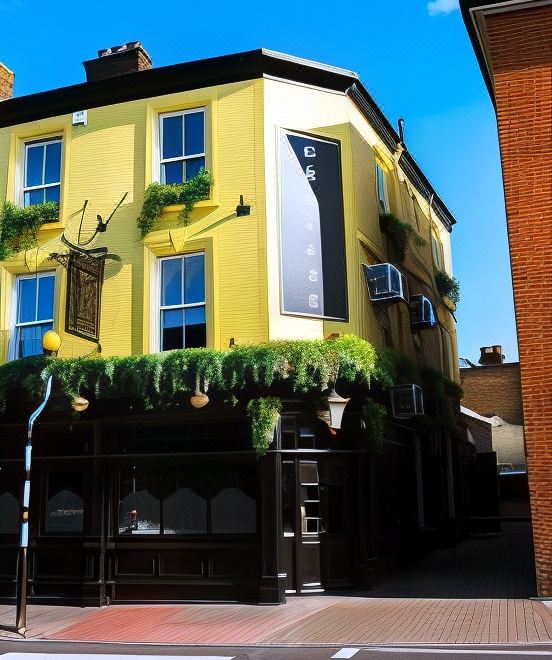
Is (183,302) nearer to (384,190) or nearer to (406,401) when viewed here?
(406,401)

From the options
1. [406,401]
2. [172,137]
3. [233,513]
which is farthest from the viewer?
[172,137]

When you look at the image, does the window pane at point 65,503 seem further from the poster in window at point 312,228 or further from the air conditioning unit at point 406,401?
the air conditioning unit at point 406,401

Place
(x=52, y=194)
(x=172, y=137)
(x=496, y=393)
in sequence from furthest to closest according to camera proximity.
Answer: (x=496, y=393)
(x=52, y=194)
(x=172, y=137)

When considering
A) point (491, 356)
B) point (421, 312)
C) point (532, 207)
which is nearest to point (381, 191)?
point (421, 312)

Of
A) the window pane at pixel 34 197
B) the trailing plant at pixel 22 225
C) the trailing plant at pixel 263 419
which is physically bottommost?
the trailing plant at pixel 263 419

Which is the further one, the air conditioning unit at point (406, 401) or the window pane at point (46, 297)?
the window pane at point (46, 297)

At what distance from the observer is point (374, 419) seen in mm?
13711

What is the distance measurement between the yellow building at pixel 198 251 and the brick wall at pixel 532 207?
9.83ft

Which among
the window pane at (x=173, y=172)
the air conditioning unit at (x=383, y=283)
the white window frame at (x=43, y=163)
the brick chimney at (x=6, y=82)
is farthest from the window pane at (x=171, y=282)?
the brick chimney at (x=6, y=82)

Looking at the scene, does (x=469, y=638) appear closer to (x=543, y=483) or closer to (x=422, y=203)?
(x=543, y=483)

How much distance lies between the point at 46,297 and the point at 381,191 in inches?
299

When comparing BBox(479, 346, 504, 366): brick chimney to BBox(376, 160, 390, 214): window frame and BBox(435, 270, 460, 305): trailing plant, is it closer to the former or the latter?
BBox(435, 270, 460, 305): trailing plant

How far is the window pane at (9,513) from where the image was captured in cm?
1451

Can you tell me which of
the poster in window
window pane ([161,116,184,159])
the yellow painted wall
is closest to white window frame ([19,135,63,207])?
the yellow painted wall
